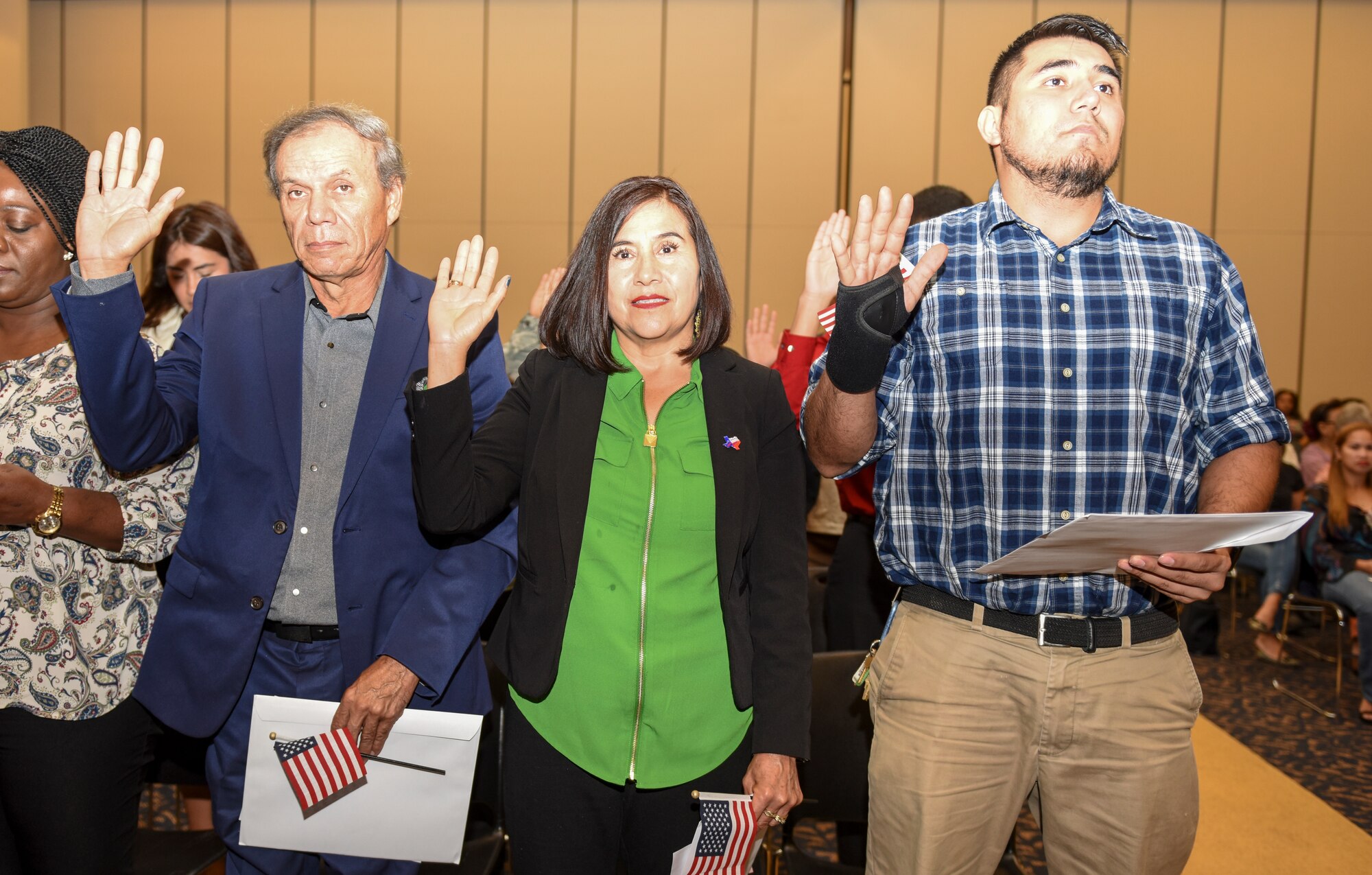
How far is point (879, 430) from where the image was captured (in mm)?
1935

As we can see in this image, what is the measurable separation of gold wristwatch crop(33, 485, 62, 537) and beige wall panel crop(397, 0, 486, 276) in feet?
25.9

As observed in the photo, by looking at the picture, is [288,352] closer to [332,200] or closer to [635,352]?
[332,200]

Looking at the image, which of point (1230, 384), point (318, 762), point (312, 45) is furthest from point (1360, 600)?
point (312, 45)

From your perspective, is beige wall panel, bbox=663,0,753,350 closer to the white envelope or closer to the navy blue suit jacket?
the navy blue suit jacket

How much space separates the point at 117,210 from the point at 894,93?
28.8 feet

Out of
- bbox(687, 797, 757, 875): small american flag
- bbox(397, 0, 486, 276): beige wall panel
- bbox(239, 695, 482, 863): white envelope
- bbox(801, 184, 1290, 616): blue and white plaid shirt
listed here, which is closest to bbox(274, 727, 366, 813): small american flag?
bbox(239, 695, 482, 863): white envelope

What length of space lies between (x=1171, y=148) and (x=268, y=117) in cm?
895

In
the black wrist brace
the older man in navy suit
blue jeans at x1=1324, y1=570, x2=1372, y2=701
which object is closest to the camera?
the black wrist brace

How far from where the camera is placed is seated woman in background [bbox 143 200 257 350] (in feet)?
10.7

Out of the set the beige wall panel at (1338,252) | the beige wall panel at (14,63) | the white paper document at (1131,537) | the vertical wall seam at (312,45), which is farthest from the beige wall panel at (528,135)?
the white paper document at (1131,537)

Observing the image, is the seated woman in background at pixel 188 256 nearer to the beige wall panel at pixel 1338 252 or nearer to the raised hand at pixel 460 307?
the raised hand at pixel 460 307

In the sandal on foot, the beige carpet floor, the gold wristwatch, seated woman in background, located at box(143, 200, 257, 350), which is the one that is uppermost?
seated woman in background, located at box(143, 200, 257, 350)

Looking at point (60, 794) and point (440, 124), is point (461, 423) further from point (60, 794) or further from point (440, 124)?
point (440, 124)

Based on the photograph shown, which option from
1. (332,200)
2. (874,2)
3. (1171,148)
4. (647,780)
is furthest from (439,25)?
(647,780)
